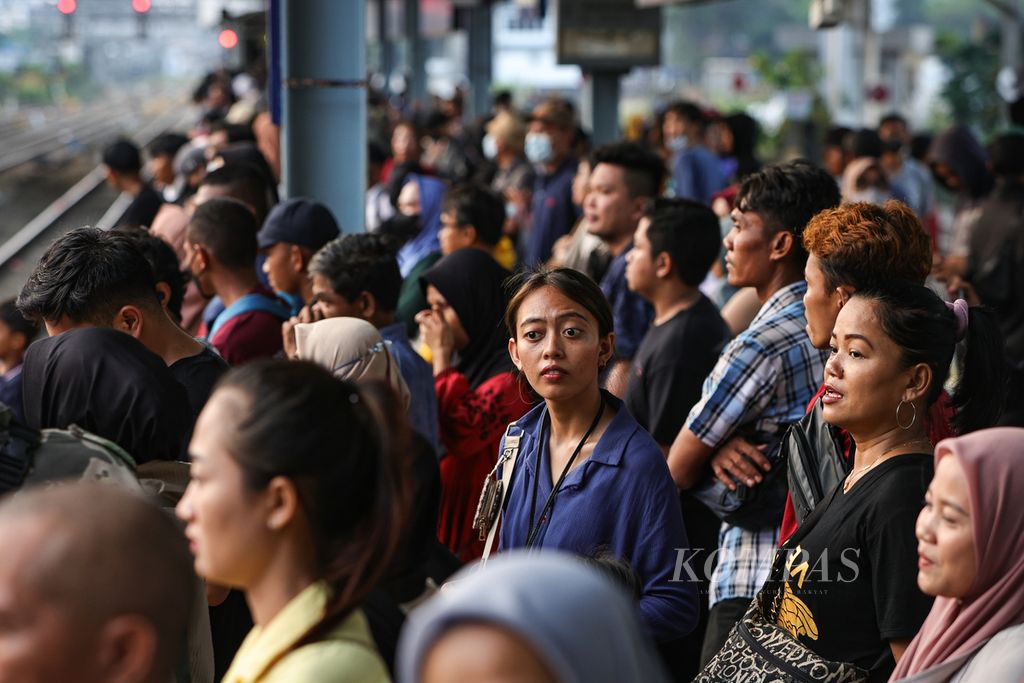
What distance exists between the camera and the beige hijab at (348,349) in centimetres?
429

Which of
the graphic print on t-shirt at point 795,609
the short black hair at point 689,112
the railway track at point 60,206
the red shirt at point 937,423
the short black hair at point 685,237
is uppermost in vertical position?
the short black hair at point 689,112

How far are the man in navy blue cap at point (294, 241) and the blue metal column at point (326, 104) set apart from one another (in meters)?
1.15

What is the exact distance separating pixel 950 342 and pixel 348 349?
1791 millimetres

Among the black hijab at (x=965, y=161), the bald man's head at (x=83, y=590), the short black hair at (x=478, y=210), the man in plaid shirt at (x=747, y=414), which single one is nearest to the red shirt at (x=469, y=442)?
the man in plaid shirt at (x=747, y=414)

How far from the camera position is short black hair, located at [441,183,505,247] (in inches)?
262

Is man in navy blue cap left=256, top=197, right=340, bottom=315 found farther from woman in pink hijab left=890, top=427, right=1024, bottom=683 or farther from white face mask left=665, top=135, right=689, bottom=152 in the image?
white face mask left=665, top=135, right=689, bottom=152

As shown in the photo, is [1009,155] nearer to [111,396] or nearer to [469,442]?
[469,442]

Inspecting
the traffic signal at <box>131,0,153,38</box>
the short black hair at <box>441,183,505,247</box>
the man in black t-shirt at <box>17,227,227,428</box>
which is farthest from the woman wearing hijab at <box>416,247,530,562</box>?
the traffic signal at <box>131,0,153,38</box>

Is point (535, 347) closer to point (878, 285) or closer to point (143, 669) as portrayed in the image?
point (878, 285)

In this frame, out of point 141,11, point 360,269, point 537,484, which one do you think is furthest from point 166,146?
point 141,11

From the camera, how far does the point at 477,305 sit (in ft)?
17.9

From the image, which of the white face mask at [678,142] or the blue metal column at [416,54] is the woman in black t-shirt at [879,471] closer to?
the white face mask at [678,142]

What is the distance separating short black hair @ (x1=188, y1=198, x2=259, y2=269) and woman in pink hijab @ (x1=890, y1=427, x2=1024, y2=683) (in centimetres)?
364

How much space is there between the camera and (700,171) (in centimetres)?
1033
